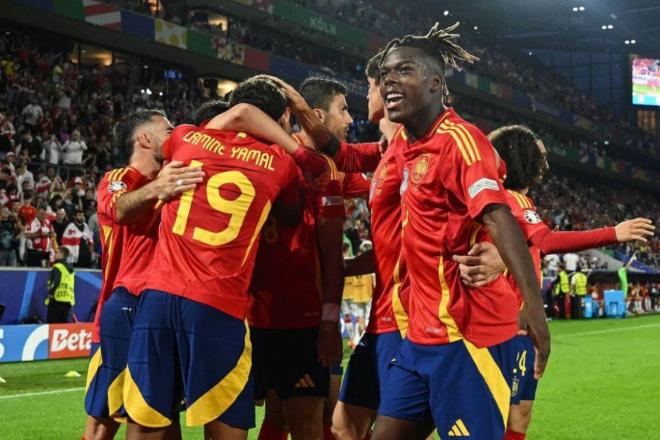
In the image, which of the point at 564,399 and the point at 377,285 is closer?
the point at 377,285

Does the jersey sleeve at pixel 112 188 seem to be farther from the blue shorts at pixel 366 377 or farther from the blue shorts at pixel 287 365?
the blue shorts at pixel 366 377

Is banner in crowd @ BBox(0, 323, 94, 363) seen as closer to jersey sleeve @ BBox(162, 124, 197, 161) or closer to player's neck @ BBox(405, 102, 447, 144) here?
jersey sleeve @ BBox(162, 124, 197, 161)

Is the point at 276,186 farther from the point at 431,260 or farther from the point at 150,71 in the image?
the point at 150,71

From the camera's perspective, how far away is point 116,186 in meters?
4.90

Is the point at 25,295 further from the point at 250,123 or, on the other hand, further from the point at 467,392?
the point at 467,392

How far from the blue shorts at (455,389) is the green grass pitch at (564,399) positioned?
459cm

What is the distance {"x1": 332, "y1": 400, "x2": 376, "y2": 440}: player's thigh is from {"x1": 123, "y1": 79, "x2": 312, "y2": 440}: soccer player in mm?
637

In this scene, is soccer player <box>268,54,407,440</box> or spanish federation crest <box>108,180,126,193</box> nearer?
soccer player <box>268,54,407,440</box>

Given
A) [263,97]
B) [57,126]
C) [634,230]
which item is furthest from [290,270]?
[57,126]

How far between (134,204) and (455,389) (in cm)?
176

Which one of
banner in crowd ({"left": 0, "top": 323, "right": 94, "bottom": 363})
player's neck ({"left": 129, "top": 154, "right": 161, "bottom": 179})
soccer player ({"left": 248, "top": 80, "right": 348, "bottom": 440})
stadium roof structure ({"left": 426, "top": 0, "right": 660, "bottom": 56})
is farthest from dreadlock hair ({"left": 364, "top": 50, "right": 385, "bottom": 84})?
stadium roof structure ({"left": 426, "top": 0, "right": 660, "bottom": 56})

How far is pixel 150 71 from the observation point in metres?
31.7

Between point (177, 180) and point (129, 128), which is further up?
point (129, 128)

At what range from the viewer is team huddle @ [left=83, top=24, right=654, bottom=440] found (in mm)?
3699
